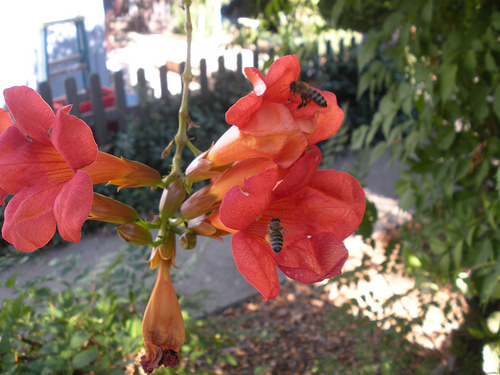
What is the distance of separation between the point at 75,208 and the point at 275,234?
33 cm

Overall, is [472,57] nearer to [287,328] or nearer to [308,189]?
[308,189]

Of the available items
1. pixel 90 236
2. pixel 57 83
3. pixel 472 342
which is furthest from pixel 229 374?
pixel 57 83

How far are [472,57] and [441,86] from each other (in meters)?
0.18

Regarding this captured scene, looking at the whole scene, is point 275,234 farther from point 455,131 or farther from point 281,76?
point 455,131

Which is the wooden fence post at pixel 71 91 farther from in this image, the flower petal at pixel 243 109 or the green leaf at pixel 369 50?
the flower petal at pixel 243 109

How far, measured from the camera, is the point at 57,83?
275 inches

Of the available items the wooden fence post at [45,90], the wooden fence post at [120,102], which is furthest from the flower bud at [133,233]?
the wooden fence post at [120,102]

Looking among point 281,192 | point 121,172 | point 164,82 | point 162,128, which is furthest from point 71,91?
point 281,192

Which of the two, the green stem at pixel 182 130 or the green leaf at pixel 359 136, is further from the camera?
the green leaf at pixel 359 136

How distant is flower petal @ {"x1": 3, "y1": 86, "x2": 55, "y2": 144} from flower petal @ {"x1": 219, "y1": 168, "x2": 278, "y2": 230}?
34 cm

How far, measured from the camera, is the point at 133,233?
2.84ft

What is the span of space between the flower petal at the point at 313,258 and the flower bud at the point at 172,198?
10.2 inches

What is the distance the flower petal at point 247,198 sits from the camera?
2.09ft

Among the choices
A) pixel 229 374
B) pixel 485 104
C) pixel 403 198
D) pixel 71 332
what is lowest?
pixel 229 374
